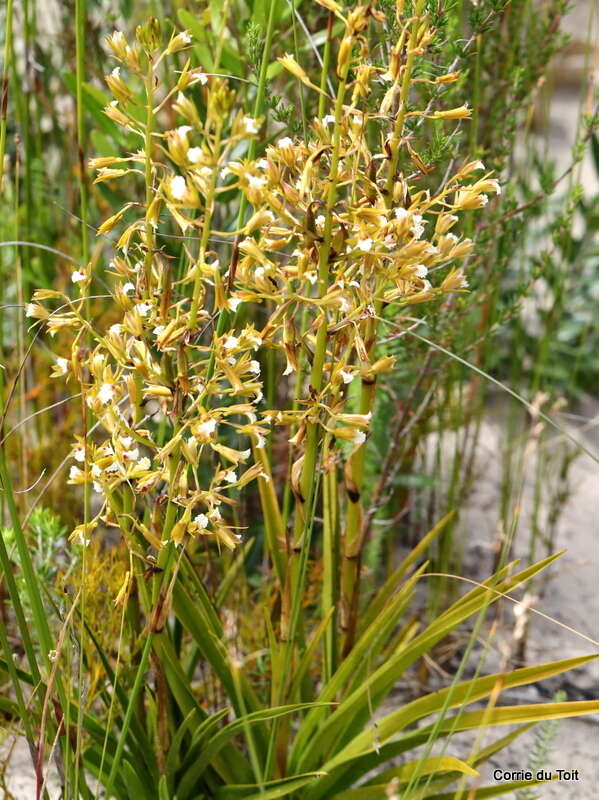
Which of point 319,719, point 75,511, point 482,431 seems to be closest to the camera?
point 319,719

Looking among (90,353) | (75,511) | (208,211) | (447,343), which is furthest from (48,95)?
(208,211)

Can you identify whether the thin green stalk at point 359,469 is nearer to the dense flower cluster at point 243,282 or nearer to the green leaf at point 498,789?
the dense flower cluster at point 243,282

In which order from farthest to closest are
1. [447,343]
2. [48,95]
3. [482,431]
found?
1. [482,431]
2. [48,95]
3. [447,343]

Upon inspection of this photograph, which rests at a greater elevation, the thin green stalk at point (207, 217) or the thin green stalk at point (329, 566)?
the thin green stalk at point (207, 217)

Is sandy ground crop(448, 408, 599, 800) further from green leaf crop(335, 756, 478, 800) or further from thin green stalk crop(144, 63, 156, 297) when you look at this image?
thin green stalk crop(144, 63, 156, 297)

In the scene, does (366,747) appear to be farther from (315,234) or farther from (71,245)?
(71,245)

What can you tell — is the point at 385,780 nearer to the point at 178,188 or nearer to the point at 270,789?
the point at 270,789

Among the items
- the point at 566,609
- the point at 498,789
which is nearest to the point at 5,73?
the point at 498,789

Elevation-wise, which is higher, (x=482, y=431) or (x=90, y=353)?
(x=90, y=353)

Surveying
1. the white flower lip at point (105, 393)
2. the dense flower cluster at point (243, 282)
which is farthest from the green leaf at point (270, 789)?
the white flower lip at point (105, 393)

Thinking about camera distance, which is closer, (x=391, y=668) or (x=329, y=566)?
(x=391, y=668)

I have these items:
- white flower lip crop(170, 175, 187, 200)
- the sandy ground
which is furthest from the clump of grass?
the sandy ground
